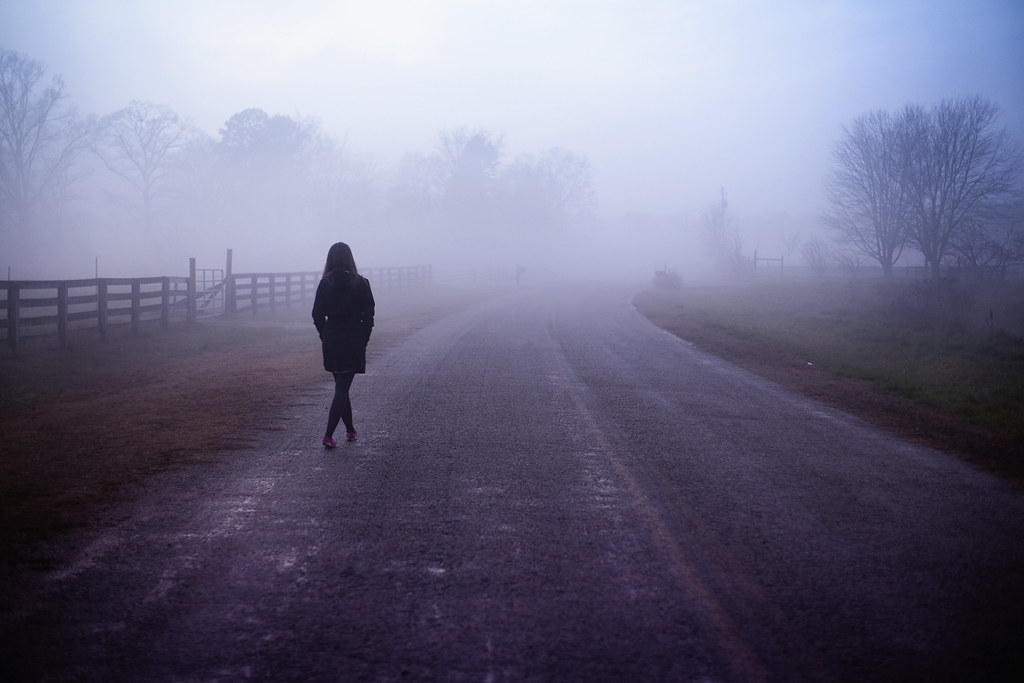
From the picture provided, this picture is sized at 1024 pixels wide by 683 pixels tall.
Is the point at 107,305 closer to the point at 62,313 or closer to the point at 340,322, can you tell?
the point at 62,313

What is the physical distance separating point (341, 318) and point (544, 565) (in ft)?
12.8

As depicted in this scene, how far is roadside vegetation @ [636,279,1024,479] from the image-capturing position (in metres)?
9.14

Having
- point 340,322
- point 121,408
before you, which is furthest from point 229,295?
point 340,322

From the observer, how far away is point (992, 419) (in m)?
9.33

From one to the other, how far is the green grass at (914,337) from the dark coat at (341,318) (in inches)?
316

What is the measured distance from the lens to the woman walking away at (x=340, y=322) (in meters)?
7.08

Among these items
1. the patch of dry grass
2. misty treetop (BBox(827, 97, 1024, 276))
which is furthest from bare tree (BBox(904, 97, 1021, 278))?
the patch of dry grass

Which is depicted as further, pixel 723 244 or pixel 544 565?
pixel 723 244

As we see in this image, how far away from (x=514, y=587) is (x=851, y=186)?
122ft

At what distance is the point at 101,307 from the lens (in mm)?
15125

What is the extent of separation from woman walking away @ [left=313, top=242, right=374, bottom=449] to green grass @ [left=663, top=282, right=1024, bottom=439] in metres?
8.02

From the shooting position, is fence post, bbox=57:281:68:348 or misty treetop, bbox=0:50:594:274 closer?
fence post, bbox=57:281:68:348

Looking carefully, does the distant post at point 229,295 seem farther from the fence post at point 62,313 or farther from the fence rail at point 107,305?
the fence post at point 62,313

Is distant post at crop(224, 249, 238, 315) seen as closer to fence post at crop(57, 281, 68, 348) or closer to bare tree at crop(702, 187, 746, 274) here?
fence post at crop(57, 281, 68, 348)
